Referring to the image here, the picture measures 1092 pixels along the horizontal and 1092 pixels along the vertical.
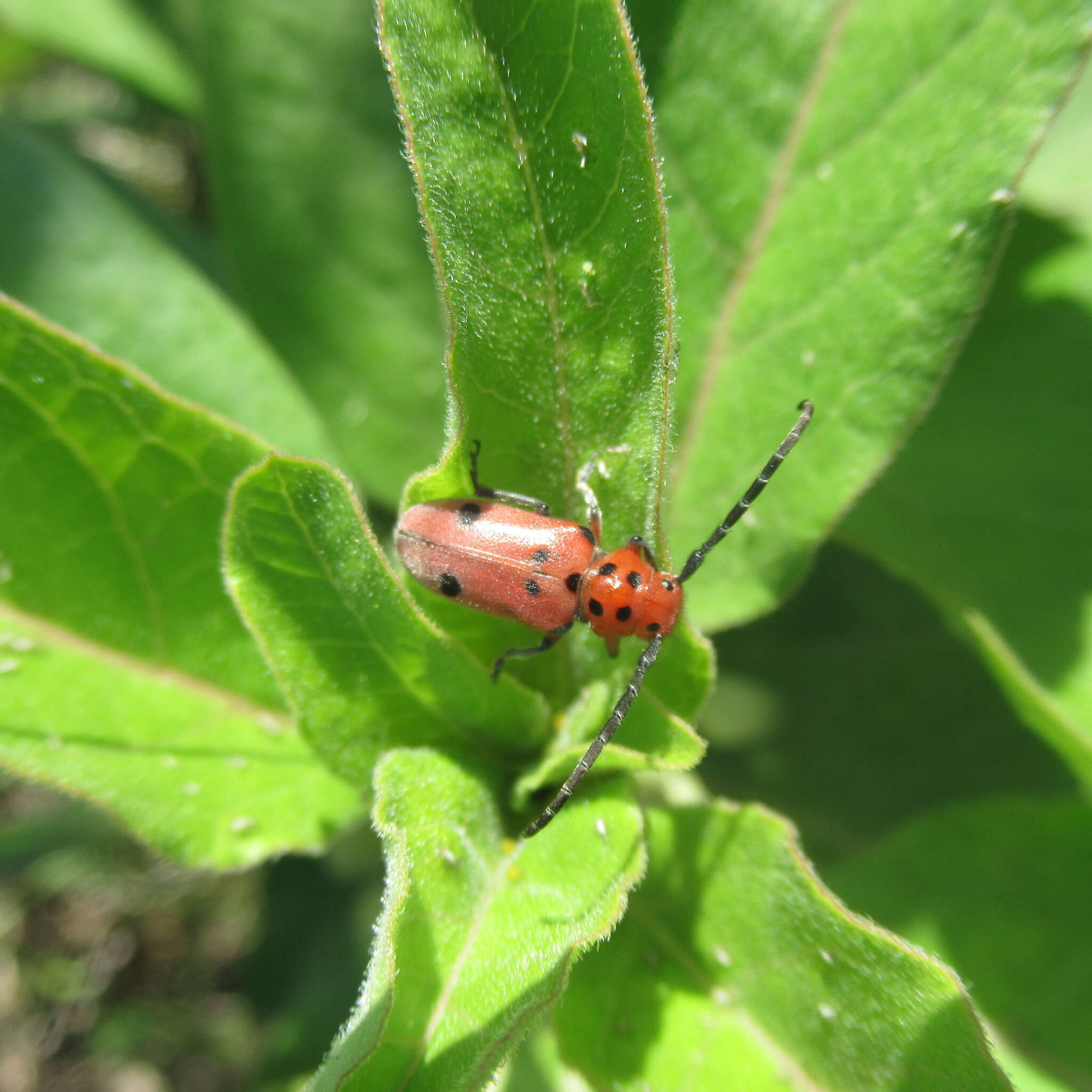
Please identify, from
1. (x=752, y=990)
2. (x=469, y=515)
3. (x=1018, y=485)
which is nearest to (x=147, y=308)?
(x=469, y=515)

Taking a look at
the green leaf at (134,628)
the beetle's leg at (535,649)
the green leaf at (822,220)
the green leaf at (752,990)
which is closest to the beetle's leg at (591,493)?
the beetle's leg at (535,649)

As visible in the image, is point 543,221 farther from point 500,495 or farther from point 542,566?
point 542,566

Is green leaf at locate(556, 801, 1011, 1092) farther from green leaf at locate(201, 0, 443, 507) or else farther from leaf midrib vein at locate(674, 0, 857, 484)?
green leaf at locate(201, 0, 443, 507)

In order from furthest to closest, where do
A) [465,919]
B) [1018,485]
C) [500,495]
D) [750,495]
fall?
[1018,485]
[750,495]
[500,495]
[465,919]

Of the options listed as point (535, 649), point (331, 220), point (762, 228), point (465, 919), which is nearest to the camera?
point (465, 919)

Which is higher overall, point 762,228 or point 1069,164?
point 1069,164

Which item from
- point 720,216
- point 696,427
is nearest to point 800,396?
point 696,427

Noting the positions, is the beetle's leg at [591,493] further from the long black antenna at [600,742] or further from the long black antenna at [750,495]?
the long black antenna at [750,495]
